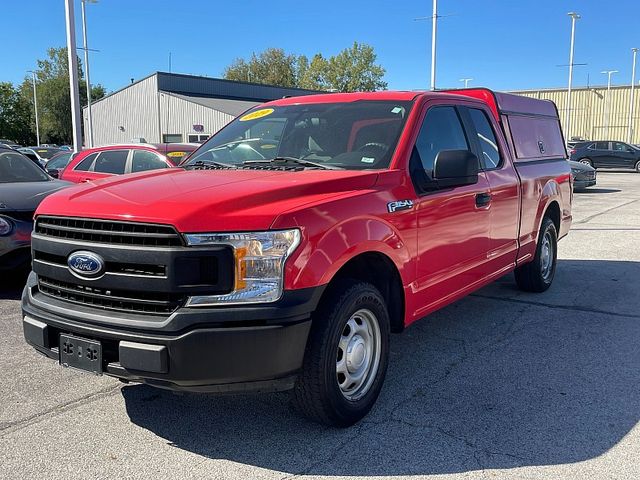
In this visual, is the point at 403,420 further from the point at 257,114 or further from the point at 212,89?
the point at 212,89

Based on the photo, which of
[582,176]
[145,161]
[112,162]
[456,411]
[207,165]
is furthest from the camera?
[582,176]

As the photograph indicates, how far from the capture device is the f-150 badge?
12.1ft

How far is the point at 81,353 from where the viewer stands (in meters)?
3.07

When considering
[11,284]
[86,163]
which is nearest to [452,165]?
[11,284]

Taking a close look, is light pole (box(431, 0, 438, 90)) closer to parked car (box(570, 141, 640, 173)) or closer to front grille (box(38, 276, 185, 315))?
parked car (box(570, 141, 640, 173))

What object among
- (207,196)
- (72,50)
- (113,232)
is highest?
(72,50)

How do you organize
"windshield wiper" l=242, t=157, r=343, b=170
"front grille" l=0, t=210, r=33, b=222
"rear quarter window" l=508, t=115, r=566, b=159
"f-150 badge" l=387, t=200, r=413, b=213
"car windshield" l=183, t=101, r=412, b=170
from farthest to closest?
"front grille" l=0, t=210, r=33, b=222
"rear quarter window" l=508, t=115, r=566, b=159
"car windshield" l=183, t=101, r=412, b=170
"windshield wiper" l=242, t=157, r=343, b=170
"f-150 badge" l=387, t=200, r=413, b=213

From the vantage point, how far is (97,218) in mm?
3049

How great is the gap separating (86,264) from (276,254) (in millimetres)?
975

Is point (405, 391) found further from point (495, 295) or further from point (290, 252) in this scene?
point (495, 295)

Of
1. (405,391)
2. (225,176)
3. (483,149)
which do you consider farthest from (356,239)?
(483,149)

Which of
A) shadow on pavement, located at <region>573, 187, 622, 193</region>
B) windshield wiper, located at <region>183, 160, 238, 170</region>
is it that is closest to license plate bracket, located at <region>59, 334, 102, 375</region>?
windshield wiper, located at <region>183, 160, 238, 170</region>

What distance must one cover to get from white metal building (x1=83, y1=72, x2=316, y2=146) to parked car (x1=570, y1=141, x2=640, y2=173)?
655 inches

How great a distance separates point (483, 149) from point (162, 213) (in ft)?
10.5
